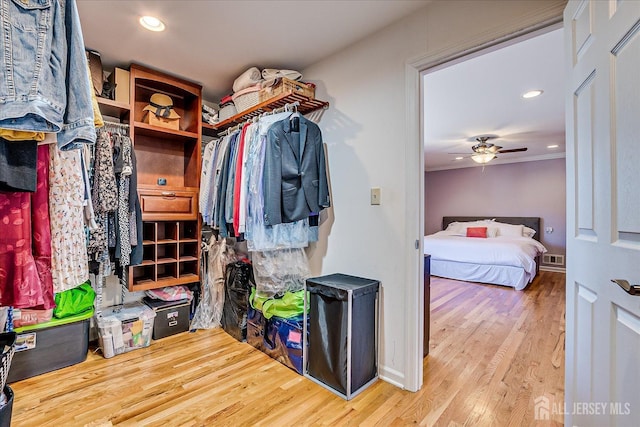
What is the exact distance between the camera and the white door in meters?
0.80

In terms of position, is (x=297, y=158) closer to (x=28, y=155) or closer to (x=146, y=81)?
(x=28, y=155)

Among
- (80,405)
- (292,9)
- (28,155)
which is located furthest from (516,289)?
(28,155)

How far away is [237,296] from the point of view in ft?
8.44

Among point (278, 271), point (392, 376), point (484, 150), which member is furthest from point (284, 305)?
point (484, 150)

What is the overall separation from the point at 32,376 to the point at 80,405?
0.62 m

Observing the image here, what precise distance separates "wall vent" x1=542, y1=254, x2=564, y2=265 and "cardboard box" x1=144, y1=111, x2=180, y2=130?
6783 mm

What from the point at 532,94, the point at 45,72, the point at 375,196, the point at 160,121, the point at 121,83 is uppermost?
the point at 532,94

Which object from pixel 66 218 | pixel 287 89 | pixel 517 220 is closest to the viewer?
pixel 66 218

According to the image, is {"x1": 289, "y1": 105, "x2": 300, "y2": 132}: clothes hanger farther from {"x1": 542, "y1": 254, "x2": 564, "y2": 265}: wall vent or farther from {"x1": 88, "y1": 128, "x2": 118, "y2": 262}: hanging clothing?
{"x1": 542, "y1": 254, "x2": 564, "y2": 265}: wall vent

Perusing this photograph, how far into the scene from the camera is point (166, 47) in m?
2.21

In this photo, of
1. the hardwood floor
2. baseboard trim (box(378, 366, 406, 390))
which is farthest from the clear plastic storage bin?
baseboard trim (box(378, 366, 406, 390))

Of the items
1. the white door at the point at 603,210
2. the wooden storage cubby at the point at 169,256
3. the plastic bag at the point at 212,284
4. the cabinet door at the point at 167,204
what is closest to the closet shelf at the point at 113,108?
the cabinet door at the point at 167,204

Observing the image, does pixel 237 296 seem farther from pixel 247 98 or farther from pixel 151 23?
pixel 151 23

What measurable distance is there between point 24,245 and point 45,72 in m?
0.60
